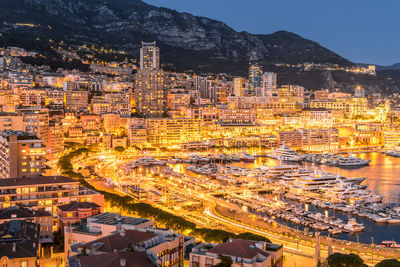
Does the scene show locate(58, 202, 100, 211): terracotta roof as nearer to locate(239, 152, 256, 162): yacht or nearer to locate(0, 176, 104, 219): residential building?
locate(0, 176, 104, 219): residential building

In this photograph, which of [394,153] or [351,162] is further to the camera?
[394,153]

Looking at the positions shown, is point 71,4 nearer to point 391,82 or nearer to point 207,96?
point 207,96

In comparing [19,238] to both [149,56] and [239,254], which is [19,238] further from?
[149,56]

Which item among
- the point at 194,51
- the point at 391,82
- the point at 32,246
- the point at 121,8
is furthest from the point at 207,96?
the point at 32,246

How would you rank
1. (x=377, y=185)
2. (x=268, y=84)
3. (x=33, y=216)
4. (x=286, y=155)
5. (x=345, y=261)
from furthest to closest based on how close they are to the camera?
(x=268, y=84) < (x=286, y=155) < (x=377, y=185) < (x=33, y=216) < (x=345, y=261)

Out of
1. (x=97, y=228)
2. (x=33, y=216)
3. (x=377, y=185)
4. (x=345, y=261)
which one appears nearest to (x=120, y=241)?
(x=97, y=228)

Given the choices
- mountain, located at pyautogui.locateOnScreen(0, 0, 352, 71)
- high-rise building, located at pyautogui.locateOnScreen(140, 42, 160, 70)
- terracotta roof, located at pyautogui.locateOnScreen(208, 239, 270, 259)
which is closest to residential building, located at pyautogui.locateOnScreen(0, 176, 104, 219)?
terracotta roof, located at pyautogui.locateOnScreen(208, 239, 270, 259)

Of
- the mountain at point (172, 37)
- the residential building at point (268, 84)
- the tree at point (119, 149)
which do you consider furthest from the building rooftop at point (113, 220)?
the mountain at point (172, 37)
